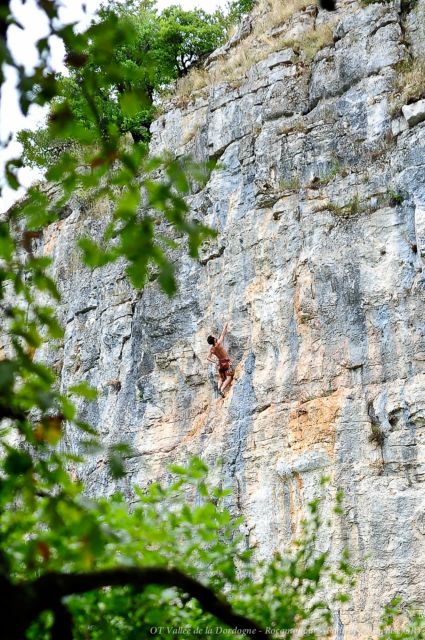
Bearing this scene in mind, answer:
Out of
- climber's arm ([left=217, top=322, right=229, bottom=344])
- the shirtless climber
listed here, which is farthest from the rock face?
the shirtless climber

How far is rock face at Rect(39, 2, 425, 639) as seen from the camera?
13.5 metres

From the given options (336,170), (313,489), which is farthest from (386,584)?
(336,170)

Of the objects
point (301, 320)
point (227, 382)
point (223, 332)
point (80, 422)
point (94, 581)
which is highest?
point (223, 332)

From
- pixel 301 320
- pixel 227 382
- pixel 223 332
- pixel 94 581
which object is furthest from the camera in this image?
pixel 223 332

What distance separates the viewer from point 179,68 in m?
27.0

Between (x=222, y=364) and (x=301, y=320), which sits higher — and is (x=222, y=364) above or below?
below

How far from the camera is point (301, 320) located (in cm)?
1530

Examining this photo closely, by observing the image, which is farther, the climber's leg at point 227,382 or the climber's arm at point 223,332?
the climber's arm at point 223,332

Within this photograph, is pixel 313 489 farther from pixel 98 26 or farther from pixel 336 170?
pixel 98 26

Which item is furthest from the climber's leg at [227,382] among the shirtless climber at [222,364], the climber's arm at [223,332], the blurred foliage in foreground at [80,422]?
the blurred foliage in foreground at [80,422]

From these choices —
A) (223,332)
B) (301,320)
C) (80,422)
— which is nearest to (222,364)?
(223,332)

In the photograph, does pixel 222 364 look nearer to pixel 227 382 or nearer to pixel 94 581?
pixel 227 382

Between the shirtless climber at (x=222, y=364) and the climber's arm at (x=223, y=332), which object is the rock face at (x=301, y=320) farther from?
the shirtless climber at (x=222, y=364)

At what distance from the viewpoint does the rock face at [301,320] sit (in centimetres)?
1348
